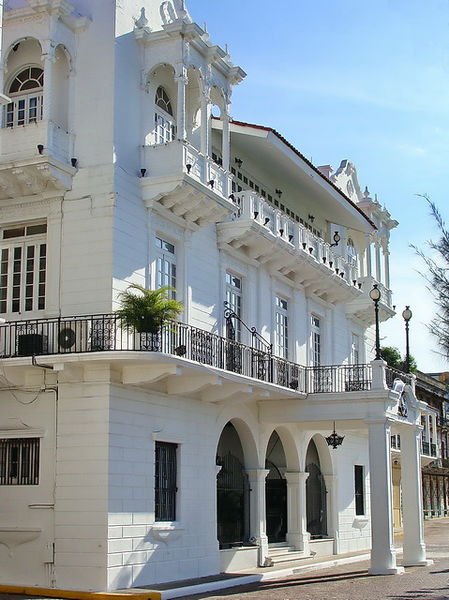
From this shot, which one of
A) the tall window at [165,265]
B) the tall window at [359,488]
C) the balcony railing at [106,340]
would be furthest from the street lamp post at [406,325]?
the tall window at [165,265]

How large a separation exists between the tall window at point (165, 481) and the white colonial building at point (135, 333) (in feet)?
0.17

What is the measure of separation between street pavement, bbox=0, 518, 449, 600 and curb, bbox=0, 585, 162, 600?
0.63 feet

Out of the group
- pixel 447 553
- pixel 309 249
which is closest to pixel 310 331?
pixel 309 249

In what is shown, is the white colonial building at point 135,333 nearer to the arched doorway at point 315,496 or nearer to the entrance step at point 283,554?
the entrance step at point 283,554

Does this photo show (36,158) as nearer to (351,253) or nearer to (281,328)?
(281,328)

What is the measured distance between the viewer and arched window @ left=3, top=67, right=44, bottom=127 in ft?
62.2

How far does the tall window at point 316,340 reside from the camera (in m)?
28.3

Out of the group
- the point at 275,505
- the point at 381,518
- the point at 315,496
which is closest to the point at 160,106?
the point at 381,518

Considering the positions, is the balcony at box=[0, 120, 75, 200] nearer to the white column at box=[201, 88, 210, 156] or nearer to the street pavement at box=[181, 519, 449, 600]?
the white column at box=[201, 88, 210, 156]

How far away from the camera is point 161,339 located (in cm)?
1805

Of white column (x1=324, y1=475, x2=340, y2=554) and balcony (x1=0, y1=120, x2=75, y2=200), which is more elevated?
balcony (x1=0, y1=120, x2=75, y2=200)

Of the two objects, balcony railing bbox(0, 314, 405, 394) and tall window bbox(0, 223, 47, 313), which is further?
tall window bbox(0, 223, 47, 313)

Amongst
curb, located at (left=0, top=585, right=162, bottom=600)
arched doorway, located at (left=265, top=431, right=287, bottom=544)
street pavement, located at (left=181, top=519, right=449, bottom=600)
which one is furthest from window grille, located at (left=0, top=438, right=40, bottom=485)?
arched doorway, located at (left=265, top=431, right=287, bottom=544)

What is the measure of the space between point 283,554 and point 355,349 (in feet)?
32.7
